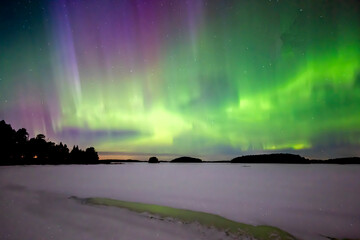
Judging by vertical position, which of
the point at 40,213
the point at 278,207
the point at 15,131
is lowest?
the point at 278,207

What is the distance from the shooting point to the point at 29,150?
100875mm

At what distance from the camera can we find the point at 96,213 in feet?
41.3

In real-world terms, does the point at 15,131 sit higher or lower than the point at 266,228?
higher

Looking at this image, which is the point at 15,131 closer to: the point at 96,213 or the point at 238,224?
the point at 96,213

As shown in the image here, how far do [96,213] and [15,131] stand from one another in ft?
337

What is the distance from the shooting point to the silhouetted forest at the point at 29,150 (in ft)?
286

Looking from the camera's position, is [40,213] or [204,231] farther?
[40,213]

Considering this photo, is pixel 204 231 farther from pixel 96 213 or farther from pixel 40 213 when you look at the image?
pixel 40 213

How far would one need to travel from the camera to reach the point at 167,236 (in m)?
8.79

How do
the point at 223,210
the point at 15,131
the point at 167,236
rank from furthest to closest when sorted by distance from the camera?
the point at 15,131, the point at 223,210, the point at 167,236

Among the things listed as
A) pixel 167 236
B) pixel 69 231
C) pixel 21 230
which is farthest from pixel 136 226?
pixel 21 230

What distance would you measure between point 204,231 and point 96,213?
21.5ft

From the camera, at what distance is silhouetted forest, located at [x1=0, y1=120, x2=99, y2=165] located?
87.1 meters

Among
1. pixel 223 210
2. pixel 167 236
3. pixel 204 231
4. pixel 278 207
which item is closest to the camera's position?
pixel 167 236
